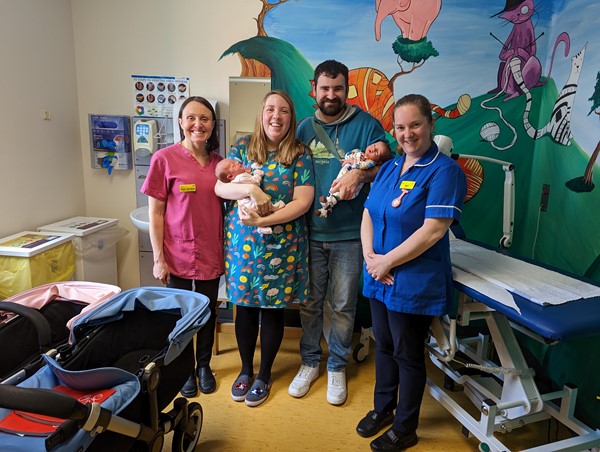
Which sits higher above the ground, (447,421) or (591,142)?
(591,142)

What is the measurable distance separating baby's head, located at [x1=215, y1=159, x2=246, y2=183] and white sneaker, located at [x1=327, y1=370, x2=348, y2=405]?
3.88 ft

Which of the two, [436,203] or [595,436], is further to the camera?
[595,436]

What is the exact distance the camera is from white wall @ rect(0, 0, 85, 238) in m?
2.25

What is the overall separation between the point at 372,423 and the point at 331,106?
1.49 meters

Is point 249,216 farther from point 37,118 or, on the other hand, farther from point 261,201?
point 37,118

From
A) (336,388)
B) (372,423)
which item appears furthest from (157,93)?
(372,423)

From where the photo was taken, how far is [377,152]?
178cm

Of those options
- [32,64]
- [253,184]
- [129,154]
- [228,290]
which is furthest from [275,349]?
[32,64]

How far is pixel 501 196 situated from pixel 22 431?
9.19ft

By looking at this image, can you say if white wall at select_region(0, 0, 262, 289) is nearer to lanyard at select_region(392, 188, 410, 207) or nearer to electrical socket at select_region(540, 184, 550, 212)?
lanyard at select_region(392, 188, 410, 207)

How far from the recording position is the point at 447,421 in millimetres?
1925

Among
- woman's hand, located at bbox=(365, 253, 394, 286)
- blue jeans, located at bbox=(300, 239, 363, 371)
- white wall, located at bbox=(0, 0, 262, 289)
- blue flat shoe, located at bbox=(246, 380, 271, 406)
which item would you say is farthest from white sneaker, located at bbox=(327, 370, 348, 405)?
white wall, located at bbox=(0, 0, 262, 289)

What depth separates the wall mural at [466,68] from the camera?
2.44 metres

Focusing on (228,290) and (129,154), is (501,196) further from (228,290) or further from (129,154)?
(129,154)
